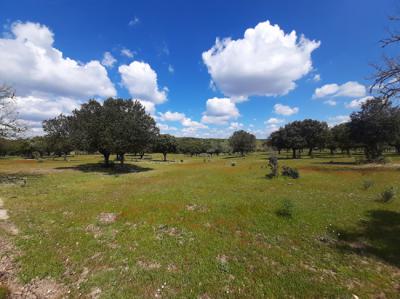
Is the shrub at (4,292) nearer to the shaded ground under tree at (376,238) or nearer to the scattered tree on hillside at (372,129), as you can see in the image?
the shaded ground under tree at (376,238)

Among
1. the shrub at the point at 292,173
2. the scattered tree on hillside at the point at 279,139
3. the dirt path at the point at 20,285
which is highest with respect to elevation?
the scattered tree on hillside at the point at 279,139

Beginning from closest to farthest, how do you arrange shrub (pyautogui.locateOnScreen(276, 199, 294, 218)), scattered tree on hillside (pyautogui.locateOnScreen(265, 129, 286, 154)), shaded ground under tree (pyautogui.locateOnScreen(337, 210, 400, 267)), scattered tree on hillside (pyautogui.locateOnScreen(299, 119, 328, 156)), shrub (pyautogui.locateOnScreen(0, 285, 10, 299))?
shrub (pyautogui.locateOnScreen(0, 285, 10, 299)) < shaded ground under tree (pyautogui.locateOnScreen(337, 210, 400, 267)) < shrub (pyautogui.locateOnScreen(276, 199, 294, 218)) < scattered tree on hillside (pyautogui.locateOnScreen(299, 119, 328, 156)) < scattered tree on hillside (pyautogui.locateOnScreen(265, 129, 286, 154))

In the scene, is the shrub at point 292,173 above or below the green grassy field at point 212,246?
above

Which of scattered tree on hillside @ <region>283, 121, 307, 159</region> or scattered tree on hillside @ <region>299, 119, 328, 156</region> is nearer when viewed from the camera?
scattered tree on hillside @ <region>283, 121, 307, 159</region>

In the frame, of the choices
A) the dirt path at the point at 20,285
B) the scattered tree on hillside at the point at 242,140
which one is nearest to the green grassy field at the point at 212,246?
the dirt path at the point at 20,285

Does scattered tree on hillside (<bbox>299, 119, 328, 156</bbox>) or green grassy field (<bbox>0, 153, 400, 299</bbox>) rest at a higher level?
scattered tree on hillside (<bbox>299, 119, 328, 156</bbox>)

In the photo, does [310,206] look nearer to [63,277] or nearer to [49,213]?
[63,277]

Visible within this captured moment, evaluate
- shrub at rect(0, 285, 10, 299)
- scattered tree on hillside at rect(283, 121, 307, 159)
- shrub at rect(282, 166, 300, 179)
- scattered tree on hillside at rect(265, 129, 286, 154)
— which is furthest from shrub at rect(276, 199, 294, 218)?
scattered tree on hillside at rect(265, 129, 286, 154)

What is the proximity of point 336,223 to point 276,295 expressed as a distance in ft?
23.2

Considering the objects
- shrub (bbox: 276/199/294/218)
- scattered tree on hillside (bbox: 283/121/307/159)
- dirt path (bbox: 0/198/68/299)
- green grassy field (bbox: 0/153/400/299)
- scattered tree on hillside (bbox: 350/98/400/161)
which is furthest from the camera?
scattered tree on hillside (bbox: 283/121/307/159)

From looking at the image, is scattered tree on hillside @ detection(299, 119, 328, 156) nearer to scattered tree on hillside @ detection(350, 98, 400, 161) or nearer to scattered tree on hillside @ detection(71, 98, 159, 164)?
scattered tree on hillside @ detection(350, 98, 400, 161)

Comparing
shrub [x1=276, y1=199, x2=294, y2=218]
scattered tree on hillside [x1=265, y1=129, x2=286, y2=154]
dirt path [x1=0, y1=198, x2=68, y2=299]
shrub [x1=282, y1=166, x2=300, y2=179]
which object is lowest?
dirt path [x1=0, y1=198, x2=68, y2=299]

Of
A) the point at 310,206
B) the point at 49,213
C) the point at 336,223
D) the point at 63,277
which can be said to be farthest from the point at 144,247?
the point at 310,206

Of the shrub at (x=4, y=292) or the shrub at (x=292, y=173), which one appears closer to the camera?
the shrub at (x=4, y=292)
